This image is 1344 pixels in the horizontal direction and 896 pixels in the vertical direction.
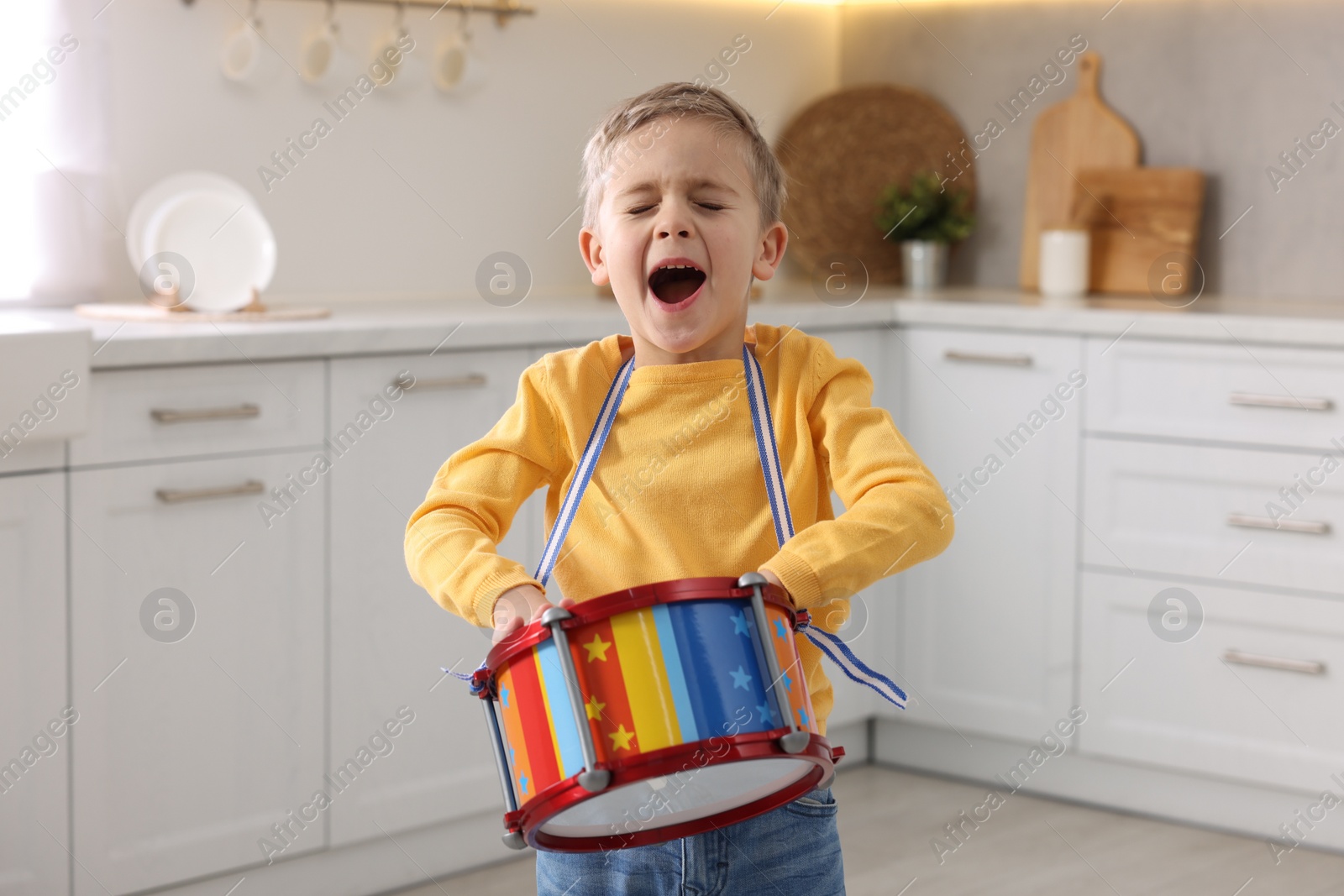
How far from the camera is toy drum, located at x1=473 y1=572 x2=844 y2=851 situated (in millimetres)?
944

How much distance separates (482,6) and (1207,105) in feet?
5.00

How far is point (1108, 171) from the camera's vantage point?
10.4ft

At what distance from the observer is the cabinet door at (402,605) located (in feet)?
7.27

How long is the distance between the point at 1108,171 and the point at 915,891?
5.33 feet

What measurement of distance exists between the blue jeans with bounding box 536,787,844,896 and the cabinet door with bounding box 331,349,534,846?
1074mm

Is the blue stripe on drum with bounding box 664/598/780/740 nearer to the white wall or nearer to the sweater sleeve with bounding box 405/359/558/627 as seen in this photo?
the sweater sleeve with bounding box 405/359/558/627

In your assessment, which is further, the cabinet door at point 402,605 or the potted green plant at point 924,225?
the potted green plant at point 924,225

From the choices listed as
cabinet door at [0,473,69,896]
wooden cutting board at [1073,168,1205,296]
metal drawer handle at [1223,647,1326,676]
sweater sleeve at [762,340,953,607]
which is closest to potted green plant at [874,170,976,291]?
wooden cutting board at [1073,168,1205,296]

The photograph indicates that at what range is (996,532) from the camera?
2766mm

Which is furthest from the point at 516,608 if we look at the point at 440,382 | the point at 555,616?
the point at 440,382

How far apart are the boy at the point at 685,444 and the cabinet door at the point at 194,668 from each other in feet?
3.39

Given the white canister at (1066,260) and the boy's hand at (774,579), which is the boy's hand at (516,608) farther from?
the white canister at (1066,260)

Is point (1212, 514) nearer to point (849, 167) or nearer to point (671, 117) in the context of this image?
point (849, 167)

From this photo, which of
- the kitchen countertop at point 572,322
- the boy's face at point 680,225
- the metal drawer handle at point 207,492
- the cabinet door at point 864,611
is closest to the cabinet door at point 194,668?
the metal drawer handle at point 207,492
